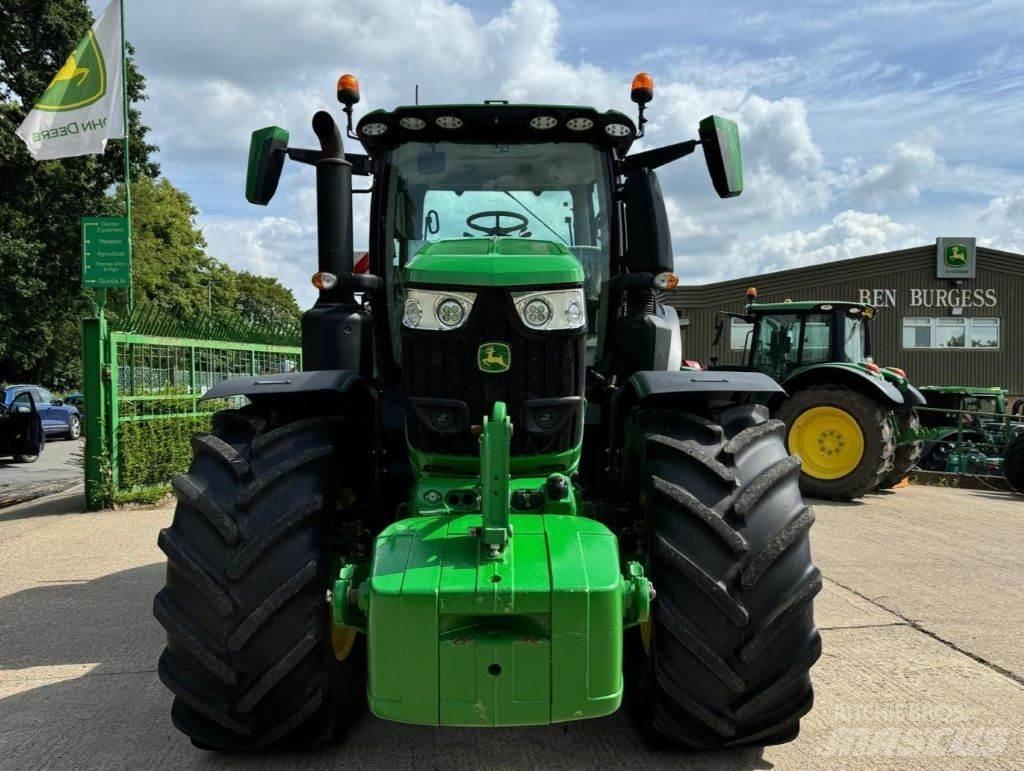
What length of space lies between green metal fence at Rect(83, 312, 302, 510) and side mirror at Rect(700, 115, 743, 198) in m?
6.73

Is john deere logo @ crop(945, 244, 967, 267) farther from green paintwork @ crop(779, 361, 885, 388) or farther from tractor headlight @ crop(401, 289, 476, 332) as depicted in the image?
tractor headlight @ crop(401, 289, 476, 332)

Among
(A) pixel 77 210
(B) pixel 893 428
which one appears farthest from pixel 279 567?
(A) pixel 77 210

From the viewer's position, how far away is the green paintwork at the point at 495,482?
244 cm

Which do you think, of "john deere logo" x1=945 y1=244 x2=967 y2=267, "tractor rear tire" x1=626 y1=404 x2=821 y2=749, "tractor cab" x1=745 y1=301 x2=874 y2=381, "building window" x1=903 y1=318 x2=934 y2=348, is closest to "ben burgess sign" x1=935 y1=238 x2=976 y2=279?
"john deere logo" x1=945 y1=244 x2=967 y2=267

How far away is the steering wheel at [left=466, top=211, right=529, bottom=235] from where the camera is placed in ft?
12.4

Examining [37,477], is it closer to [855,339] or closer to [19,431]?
[19,431]

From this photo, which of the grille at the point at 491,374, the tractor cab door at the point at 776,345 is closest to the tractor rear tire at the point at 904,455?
the tractor cab door at the point at 776,345

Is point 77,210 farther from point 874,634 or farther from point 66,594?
point 874,634

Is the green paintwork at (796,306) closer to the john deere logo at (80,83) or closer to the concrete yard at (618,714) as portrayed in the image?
the concrete yard at (618,714)

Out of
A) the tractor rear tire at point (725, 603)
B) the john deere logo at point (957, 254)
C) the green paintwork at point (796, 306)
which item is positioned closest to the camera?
the tractor rear tire at point (725, 603)

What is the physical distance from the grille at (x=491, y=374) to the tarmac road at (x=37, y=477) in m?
7.21

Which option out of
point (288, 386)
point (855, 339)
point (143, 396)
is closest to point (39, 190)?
point (143, 396)

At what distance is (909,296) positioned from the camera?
25844 millimetres

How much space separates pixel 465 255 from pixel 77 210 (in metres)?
22.1
